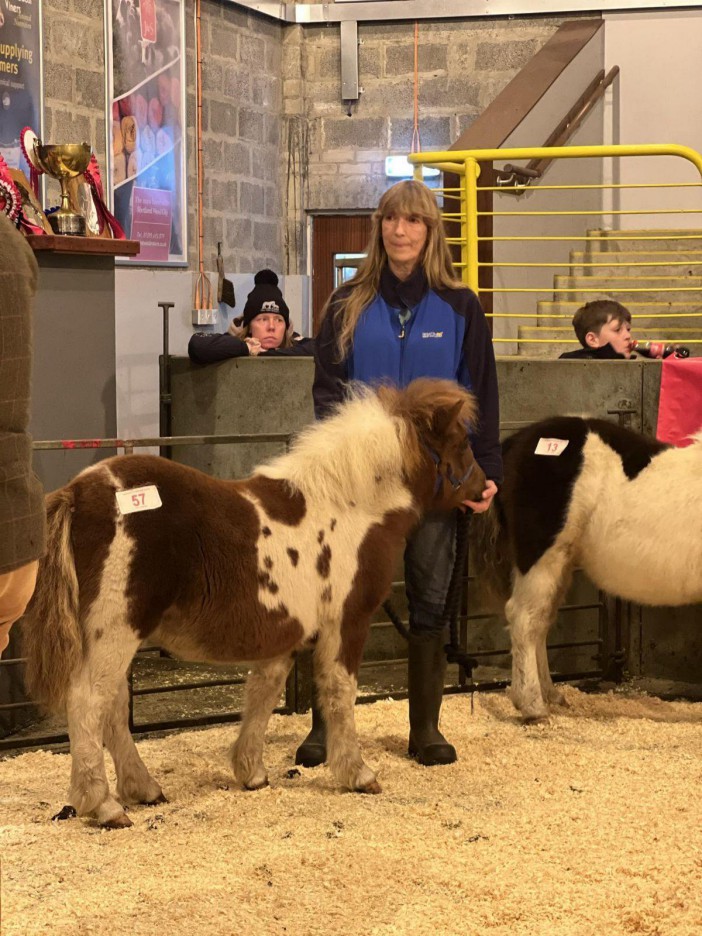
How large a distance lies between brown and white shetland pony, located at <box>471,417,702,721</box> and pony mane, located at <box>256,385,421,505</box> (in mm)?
1186

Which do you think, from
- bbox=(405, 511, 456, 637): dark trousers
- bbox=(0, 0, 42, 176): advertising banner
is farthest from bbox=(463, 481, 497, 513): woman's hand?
bbox=(0, 0, 42, 176): advertising banner

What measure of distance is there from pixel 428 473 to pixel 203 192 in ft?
20.0

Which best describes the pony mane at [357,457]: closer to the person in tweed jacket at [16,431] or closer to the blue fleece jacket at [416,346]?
the blue fleece jacket at [416,346]

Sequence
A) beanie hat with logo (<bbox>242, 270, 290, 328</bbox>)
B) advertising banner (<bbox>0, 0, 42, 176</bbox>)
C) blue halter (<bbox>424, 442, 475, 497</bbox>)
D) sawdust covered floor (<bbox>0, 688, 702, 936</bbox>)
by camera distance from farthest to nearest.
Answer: advertising banner (<bbox>0, 0, 42, 176</bbox>) → beanie hat with logo (<bbox>242, 270, 290, 328</bbox>) → blue halter (<bbox>424, 442, 475, 497</bbox>) → sawdust covered floor (<bbox>0, 688, 702, 936</bbox>)

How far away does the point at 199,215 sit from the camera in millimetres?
9469

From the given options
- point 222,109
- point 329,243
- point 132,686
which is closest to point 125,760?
point 132,686

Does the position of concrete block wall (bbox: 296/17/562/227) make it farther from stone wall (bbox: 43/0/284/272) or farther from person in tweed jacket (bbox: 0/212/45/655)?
person in tweed jacket (bbox: 0/212/45/655)

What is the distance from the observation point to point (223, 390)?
257 inches

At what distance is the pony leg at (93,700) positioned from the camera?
354 centimetres

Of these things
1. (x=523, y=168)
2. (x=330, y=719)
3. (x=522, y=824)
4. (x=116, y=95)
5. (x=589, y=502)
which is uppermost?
(x=116, y=95)

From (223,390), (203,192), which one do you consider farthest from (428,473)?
(203,192)

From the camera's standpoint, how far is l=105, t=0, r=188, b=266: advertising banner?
838 centimetres

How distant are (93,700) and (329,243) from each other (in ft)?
25.8

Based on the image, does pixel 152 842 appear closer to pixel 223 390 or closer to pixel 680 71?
pixel 223 390
